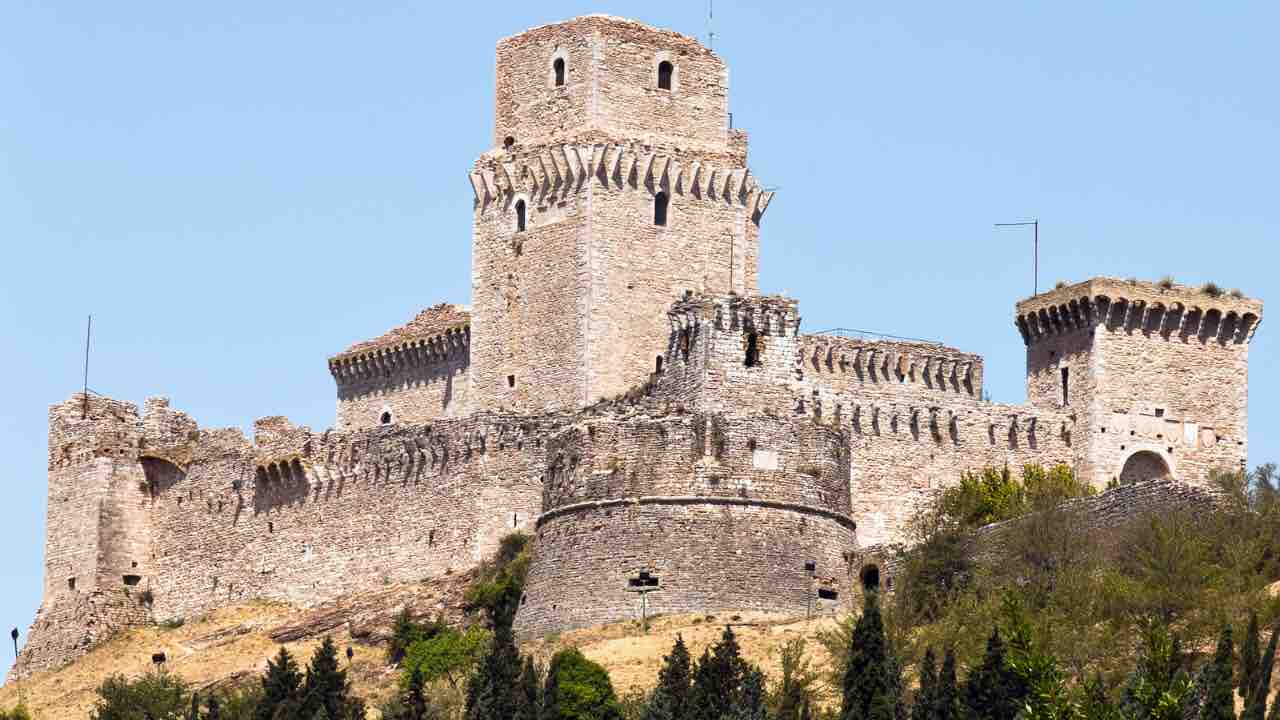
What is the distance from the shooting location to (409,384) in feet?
331

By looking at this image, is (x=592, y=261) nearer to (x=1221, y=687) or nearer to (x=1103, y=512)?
(x=1103, y=512)

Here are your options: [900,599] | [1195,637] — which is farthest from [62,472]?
[1195,637]

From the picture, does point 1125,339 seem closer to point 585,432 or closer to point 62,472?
point 585,432

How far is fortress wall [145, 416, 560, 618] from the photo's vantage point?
8925 cm

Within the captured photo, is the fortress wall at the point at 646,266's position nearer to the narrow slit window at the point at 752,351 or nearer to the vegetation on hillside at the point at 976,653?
the vegetation on hillside at the point at 976,653

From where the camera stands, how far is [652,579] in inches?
3209

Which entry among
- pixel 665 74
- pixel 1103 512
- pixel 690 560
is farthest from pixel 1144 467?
pixel 690 560

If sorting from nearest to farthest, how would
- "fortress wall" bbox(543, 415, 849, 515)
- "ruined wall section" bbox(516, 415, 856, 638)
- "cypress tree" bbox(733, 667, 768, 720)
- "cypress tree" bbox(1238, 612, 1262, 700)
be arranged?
1. "cypress tree" bbox(1238, 612, 1262, 700)
2. "cypress tree" bbox(733, 667, 768, 720)
3. "ruined wall section" bbox(516, 415, 856, 638)
4. "fortress wall" bbox(543, 415, 849, 515)

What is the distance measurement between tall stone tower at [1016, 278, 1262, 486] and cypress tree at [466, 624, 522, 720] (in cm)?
1960

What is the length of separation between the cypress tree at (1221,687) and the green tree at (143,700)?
22.7 m

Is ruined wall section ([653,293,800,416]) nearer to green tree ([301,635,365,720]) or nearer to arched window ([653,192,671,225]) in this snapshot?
green tree ([301,635,365,720])

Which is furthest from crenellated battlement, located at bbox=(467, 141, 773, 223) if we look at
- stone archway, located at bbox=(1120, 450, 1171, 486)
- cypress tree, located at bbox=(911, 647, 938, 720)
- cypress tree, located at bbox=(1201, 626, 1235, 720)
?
cypress tree, located at bbox=(1201, 626, 1235, 720)

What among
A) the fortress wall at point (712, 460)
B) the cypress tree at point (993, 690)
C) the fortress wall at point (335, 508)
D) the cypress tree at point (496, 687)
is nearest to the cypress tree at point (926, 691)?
the cypress tree at point (993, 690)

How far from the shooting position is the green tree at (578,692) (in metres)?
75.4
